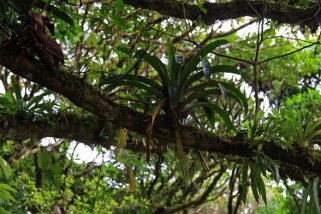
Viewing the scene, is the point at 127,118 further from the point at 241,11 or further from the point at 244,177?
the point at 241,11

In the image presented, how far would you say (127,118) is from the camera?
5.41ft

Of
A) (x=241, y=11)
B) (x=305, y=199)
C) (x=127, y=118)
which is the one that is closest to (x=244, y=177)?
(x=305, y=199)

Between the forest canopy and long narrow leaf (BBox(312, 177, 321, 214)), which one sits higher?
the forest canopy

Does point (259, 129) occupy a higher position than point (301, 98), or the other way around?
point (301, 98)

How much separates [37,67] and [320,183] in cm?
150

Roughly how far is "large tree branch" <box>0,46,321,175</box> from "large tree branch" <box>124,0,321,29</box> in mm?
970

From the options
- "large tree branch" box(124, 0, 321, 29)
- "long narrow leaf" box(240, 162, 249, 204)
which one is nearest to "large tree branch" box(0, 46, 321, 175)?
"long narrow leaf" box(240, 162, 249, 204)

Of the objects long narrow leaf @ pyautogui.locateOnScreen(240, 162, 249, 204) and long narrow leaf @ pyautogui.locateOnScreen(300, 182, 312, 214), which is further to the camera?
long narrow leaf @ pyautogui.locateOnScreen(240, 162, 249, 204)

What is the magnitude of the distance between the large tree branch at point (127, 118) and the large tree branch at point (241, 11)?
3.18ft

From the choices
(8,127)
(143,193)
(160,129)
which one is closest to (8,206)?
(143,193)

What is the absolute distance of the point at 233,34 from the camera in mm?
4641

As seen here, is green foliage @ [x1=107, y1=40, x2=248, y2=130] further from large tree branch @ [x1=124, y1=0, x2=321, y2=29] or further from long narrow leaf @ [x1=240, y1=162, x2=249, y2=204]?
large tree branch @ [x1=124, y1=0, x2=321, y2=29]

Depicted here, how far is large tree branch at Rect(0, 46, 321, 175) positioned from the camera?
1.40 m

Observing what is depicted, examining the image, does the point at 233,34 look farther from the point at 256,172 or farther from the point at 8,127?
the point at 8,127
